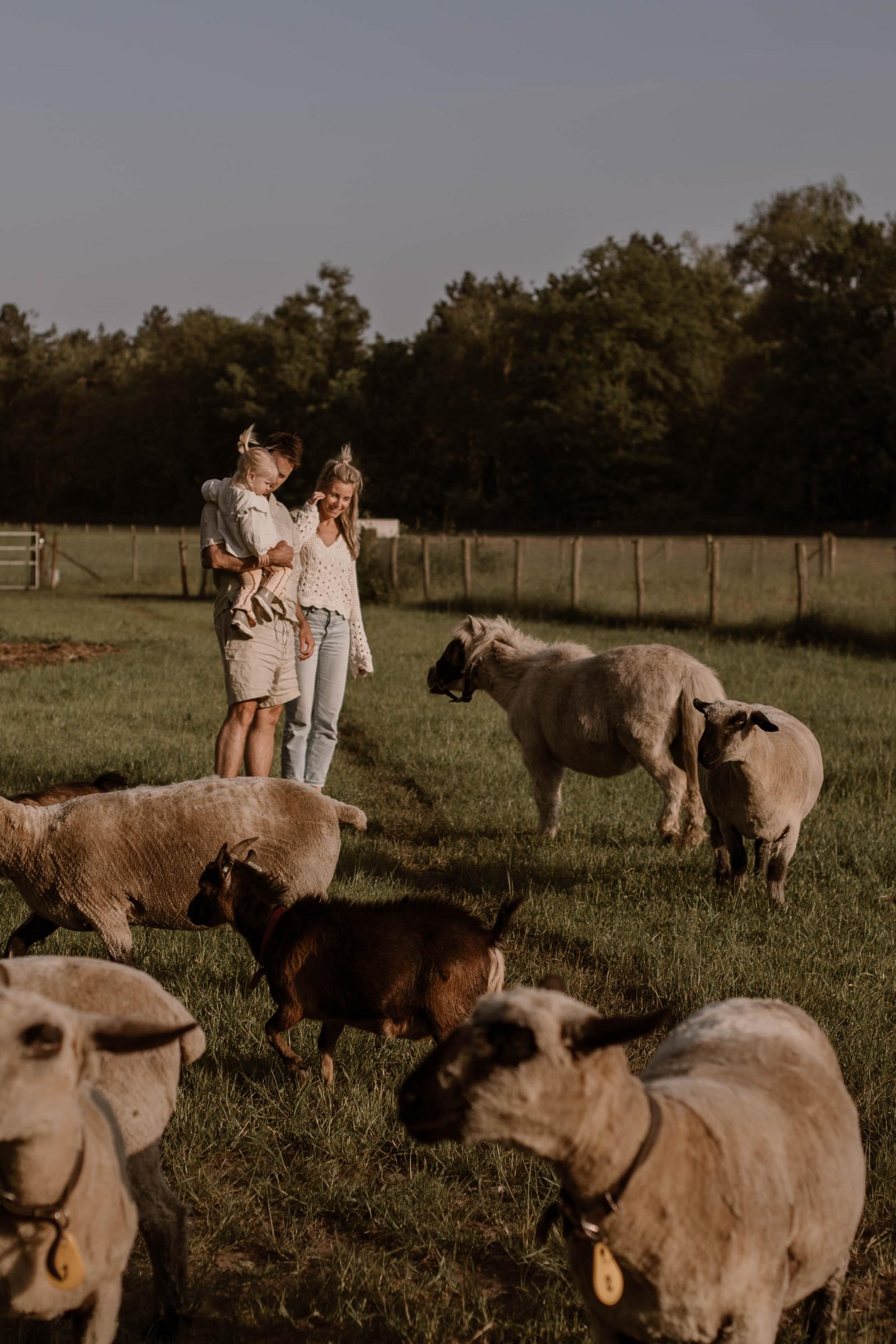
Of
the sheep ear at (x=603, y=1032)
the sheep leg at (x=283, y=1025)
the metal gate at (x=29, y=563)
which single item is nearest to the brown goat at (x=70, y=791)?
the sheep leg at (x=283, y=1025)

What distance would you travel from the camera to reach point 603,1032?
7.76ft

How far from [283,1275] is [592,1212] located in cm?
155

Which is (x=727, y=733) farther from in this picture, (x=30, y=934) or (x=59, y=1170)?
(x=59, y=1170)

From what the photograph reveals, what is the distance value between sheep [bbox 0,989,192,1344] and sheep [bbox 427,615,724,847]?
20.2 ft

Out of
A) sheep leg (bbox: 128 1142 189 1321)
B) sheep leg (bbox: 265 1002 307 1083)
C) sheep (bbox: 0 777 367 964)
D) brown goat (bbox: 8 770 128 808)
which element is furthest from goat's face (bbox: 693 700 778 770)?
sheep leg (bbox: 128 1142 189 1321)

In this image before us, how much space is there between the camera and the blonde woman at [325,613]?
8.23m

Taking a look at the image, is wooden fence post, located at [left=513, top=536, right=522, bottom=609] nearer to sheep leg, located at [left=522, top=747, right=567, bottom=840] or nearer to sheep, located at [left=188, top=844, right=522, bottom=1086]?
sheep leg, located at [left=522, top=747, right=567, bottom=840]

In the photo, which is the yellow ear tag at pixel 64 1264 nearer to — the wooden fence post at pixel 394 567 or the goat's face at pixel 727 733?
the goat's face at pixel 727 733

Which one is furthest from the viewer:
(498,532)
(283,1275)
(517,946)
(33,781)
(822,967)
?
(498,532)

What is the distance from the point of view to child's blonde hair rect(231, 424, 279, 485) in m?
7.29

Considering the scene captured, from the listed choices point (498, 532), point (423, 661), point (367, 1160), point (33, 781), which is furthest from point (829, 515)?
point (367, 1160)

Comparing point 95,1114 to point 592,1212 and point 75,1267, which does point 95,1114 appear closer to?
point 75,1267

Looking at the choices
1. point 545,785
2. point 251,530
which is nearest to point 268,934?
point 251,530

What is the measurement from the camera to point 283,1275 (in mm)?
3611
